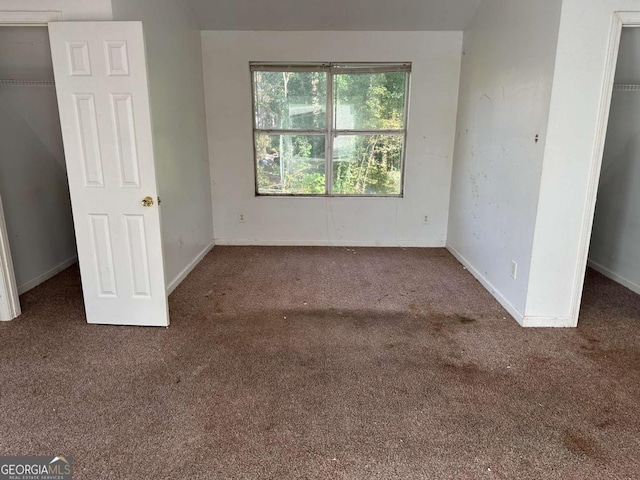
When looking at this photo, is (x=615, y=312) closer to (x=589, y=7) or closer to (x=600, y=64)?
(x=600, y=64)

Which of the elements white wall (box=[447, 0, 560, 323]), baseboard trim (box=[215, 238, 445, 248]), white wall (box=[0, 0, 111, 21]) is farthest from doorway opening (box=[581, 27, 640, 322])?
white wall (box=[0, 0, 111, 21])

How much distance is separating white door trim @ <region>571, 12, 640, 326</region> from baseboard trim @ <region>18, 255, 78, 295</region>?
436 cm

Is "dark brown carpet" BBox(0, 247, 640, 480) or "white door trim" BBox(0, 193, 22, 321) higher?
"white door trim" BBox(0, 193, 22, 321)

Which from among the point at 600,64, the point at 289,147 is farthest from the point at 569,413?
the point at 289,147

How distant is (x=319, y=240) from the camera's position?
15.7ft

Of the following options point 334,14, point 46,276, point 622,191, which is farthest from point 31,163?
point 622,191

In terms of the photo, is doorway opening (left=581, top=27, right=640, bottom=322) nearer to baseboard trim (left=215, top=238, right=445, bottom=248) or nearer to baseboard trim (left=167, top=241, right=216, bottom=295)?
baseboard trim (left=215, top=238, right=445, bottom=248)

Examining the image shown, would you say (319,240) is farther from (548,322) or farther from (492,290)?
(548,322)

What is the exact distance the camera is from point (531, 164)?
265 cm

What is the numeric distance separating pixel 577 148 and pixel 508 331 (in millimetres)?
1282

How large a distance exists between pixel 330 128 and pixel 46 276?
10.7ft

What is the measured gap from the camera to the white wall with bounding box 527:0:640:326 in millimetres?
2299

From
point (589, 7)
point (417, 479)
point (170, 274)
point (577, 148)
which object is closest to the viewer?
point (417, 479)

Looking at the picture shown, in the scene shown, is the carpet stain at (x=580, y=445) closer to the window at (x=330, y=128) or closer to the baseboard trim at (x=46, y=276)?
the window at (x=330, y=128)
